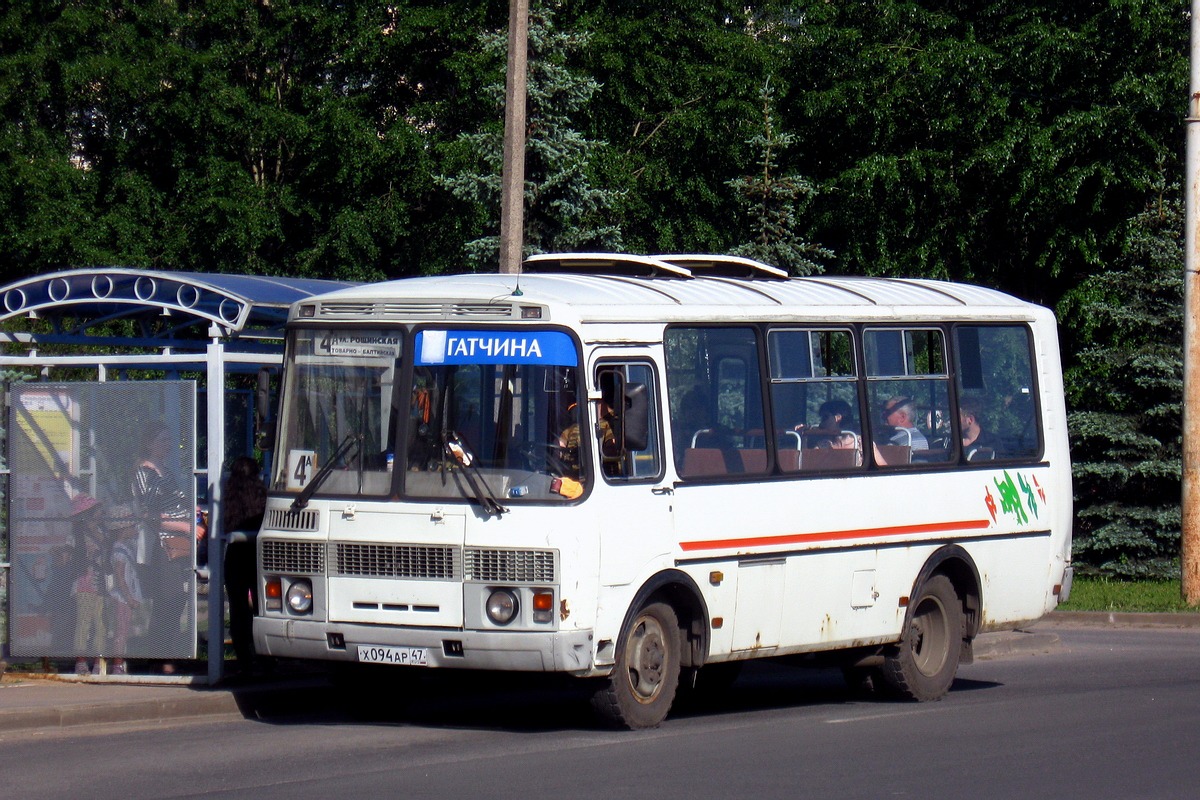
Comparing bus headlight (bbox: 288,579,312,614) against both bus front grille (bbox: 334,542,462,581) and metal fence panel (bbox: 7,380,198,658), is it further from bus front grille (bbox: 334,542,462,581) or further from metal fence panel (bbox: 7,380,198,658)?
metal fence panel (bbox: 7,380,198,658)

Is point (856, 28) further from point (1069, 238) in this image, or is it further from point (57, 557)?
point (57, 557)

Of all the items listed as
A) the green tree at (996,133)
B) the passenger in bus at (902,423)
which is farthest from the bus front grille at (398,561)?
the green tree at (996,133)

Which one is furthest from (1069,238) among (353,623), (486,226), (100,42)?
(353,623)

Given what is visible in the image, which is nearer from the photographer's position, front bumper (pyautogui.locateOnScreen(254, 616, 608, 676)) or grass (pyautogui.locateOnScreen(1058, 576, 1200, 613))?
front bumper (pyautogui.locateOnScreen(254, 616, 608, 676))

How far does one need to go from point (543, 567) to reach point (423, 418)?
122 cm

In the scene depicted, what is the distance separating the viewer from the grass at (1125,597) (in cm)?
2003

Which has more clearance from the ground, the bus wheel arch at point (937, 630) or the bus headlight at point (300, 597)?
the bus headlight at point (300, 597)

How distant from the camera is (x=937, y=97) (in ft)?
93.9

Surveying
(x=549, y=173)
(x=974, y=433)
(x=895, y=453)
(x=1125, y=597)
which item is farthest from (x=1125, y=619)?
(x=549, y=173)

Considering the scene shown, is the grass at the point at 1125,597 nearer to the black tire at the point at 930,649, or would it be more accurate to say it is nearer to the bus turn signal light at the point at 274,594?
the black tire at the point at 930,649

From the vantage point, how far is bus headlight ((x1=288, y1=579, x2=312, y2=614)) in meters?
10.5

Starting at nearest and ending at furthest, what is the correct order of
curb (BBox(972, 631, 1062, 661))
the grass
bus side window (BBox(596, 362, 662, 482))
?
1. bus side window (BBox(596, 362, 662, 482))
2. curb (BBox(972, 631, 1062, 661))
3. the grass

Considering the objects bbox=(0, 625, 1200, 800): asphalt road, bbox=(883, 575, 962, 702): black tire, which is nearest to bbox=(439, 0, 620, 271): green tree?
bbox=(0, 625, 1200, 800): asphalt road

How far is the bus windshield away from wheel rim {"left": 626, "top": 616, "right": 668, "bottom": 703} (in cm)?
107
